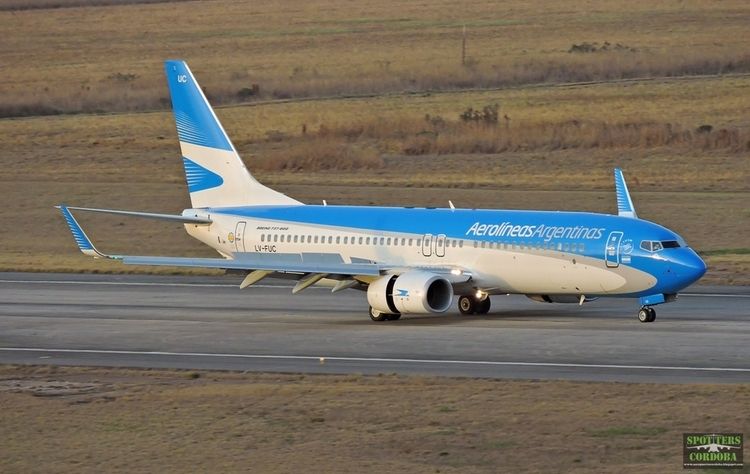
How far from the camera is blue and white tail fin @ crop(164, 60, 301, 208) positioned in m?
50.2

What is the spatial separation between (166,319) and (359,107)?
5842cm

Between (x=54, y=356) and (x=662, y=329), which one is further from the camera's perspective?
(x=662, y=329)

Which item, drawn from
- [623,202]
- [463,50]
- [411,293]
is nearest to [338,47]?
[463,50]

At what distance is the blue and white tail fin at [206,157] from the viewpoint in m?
50.2

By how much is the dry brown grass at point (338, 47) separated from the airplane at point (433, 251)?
2339 inches

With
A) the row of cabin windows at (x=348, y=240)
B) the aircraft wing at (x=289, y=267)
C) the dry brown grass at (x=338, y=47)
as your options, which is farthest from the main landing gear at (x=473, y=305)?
the dry brown grass at (x=338, y=47)

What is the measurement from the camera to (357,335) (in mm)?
41219

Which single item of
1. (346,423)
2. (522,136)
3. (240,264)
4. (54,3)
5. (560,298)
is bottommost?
(346,423)

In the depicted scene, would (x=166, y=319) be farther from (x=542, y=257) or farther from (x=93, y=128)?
(x=93, y=128)

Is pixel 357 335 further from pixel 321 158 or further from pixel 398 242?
pixel 321 158

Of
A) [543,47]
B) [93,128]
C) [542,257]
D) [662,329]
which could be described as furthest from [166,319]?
[543,47]

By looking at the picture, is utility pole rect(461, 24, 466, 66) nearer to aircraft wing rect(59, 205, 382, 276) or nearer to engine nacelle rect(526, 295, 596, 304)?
engine nacelle rect(526, 295, 596, 304)

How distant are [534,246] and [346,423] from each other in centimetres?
1622

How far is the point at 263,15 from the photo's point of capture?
454ft
